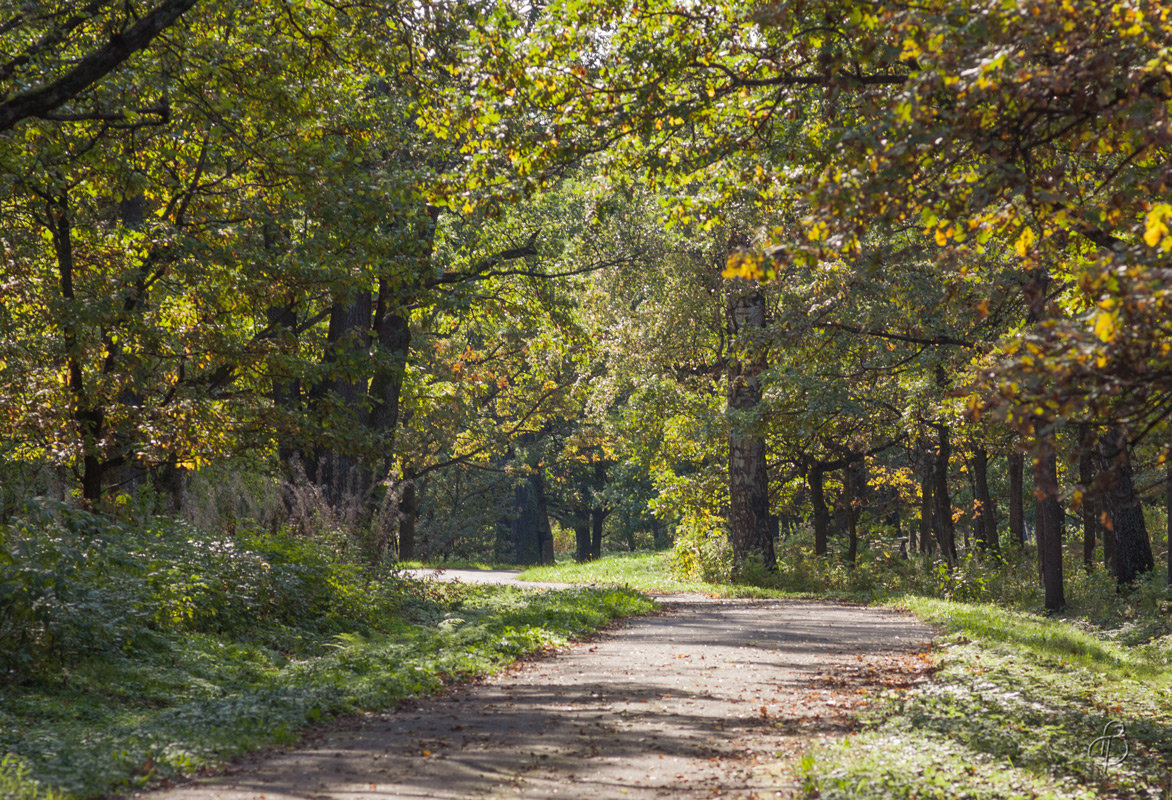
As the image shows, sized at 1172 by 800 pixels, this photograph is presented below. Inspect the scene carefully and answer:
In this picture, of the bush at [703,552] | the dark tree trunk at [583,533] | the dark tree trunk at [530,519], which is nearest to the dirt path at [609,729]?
the bush at [703,552]

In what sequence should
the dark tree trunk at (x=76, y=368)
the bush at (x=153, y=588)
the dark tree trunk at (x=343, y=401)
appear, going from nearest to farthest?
the bush at (x=153, y=588), the dark tree trunk at (x=76, y=368), the dark tree trunk at (x=343, y=401)

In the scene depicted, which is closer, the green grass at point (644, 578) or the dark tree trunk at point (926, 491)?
the green grass at point (644, 578)

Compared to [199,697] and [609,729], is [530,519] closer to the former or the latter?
[199,697]

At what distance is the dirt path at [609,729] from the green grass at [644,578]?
8.87 meters

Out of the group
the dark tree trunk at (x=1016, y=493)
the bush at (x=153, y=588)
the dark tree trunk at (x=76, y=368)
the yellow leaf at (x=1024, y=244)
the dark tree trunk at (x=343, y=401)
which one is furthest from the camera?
the dark tree trunk at (x=1016, y=493)

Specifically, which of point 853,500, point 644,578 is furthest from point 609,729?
point 853,500

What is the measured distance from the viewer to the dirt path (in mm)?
5344

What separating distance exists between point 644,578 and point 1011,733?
20911 millimetres

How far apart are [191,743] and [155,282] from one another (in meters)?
7.70

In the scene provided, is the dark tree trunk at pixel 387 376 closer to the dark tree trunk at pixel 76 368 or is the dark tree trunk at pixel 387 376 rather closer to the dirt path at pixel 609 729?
the dark tree trunk at pixel 76 368

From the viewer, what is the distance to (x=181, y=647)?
8445mm

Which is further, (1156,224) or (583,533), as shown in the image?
(583,533)

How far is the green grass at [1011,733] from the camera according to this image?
5219 millimetres

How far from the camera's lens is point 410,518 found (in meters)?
33.8
